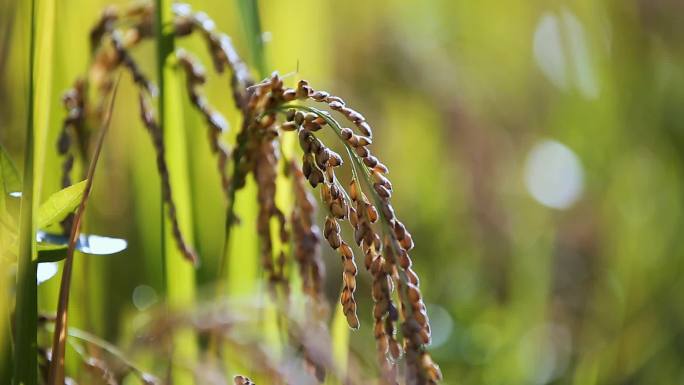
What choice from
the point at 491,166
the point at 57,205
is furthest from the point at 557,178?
the point at 57,205

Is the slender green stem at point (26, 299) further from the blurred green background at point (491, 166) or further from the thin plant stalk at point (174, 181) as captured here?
the thin plant stalk at point (174, 181)

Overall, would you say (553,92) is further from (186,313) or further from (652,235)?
(186,313)

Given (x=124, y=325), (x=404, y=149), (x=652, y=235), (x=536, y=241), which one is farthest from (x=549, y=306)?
(x=124, y=325)

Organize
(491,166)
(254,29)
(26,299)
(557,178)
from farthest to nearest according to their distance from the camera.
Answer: (491,166) < (557,178) < (254,29) < (26,299)

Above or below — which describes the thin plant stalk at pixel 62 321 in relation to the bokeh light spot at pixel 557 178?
above

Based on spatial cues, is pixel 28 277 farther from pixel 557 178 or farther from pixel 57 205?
pixel 557 178

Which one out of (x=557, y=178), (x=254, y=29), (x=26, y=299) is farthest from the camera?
(x=557, y=178)

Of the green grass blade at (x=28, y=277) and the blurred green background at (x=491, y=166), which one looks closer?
the green grass blade at (x=28, y=277)

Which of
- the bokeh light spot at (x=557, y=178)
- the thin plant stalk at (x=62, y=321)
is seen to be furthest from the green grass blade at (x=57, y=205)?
the bokeh light spot at (x=557, y=178)


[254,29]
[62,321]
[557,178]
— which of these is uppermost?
[254,29]
